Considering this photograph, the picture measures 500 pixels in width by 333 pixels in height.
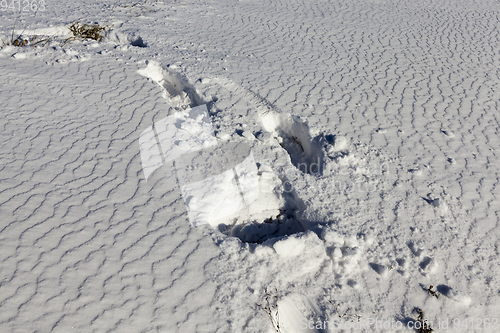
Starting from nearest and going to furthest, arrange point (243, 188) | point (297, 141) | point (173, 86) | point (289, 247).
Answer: point (289, 247) → point (243, 188) → point (297, 141) → point (173, 86)

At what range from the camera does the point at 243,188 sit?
406 cm

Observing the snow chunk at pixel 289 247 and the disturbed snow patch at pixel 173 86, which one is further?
the disturbed snow patch at pixel 173 86

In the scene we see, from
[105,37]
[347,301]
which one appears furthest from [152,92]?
[347,301]

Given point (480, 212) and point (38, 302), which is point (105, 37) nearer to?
point (38, 302)

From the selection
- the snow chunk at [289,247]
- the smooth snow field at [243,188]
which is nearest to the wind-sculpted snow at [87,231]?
the smooth snow field at [243,188]

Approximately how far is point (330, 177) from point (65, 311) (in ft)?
10.8

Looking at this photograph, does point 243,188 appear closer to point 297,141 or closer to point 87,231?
point 297,141

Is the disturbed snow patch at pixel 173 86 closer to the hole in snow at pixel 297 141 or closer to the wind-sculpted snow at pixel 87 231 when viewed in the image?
the wind-sculpted snow at pixel 87 231

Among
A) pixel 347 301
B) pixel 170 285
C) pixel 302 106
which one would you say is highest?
pixel 302 106

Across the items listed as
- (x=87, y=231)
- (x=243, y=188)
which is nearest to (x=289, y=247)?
(x=243, y=188)

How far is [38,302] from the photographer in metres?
2.77

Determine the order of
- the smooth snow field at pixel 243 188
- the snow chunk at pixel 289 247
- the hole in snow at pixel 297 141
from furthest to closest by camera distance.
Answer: the hole in snow at pixel 297 141 < the snow chunk at pixel 289 247 < the smooth snow field at pixel 243 188

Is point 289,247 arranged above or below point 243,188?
below

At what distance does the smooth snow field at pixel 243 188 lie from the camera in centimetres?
296
